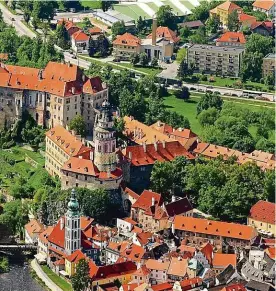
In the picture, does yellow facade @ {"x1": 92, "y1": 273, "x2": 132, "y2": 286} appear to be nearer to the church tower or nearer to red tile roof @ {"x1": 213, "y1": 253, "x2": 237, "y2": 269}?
the church tower

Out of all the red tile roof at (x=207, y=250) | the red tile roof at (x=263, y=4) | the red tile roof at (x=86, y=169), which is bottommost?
the red tile roof at (x=207, y=250)

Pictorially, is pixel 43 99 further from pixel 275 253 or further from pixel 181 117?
pixel 275 253

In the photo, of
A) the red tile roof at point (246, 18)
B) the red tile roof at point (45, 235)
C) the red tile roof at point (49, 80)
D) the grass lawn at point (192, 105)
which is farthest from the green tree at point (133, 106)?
the red tile roof at point (246, 18)

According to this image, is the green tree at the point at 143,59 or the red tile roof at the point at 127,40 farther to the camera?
the red tile roof at the point at 127,40

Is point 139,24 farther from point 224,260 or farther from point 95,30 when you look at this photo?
point 224,260

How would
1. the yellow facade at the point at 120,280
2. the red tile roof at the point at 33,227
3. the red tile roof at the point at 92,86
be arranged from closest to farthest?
the yellow facade at the point at 120,280, the red tile roof at the point at 33,227, the red tile roof at the point at 92,86

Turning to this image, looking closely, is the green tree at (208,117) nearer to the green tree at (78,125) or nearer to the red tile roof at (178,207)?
the green tree at (78,125)
